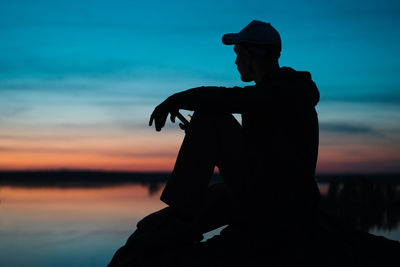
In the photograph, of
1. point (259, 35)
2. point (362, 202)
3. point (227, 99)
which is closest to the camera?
point (227, 99)

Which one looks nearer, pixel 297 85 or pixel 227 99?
pixel 227 99

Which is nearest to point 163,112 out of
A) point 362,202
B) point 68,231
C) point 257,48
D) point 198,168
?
point 198,168

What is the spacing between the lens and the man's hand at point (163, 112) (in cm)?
338

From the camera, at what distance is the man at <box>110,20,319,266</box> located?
329 centimetres

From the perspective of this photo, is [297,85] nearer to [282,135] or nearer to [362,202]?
[282,135]

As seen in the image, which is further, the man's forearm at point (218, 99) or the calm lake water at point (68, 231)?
the calm lake water at point (68, 231)

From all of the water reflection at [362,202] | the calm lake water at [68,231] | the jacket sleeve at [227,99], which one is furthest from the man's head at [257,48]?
the water reflection at [362,202]

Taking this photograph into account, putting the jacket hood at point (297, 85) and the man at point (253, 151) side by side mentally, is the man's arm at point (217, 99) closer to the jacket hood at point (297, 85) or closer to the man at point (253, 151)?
the man at point (253, 151)

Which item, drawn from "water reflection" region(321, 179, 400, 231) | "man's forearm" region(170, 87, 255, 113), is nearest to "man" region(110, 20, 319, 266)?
"man's forearm" region(170, 87, 255, 113)

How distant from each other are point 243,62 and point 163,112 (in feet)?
2.45

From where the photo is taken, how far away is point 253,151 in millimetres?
3420

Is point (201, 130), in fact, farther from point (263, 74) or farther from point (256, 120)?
point (263, 74)

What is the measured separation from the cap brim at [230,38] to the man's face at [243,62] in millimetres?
45

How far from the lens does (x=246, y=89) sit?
3.25 metres
